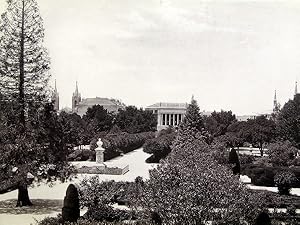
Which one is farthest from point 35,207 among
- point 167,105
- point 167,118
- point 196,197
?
point 167,105

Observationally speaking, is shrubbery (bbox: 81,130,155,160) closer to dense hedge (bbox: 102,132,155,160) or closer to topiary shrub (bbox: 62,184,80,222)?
dense hedge (bbox: 102,132,155,160)

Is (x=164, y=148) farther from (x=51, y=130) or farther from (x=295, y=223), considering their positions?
(x=295, y=223)


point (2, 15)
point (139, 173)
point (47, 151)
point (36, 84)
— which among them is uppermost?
point (2, 15)

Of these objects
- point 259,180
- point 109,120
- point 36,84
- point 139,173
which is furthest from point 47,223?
point 109,120

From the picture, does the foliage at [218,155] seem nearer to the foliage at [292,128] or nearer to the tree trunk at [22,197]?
the tree trunk at [22,197]

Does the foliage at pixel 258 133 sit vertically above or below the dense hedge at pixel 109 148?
above

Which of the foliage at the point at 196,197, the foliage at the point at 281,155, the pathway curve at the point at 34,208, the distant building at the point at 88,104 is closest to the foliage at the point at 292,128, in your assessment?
the foliage at the point at 281,155
